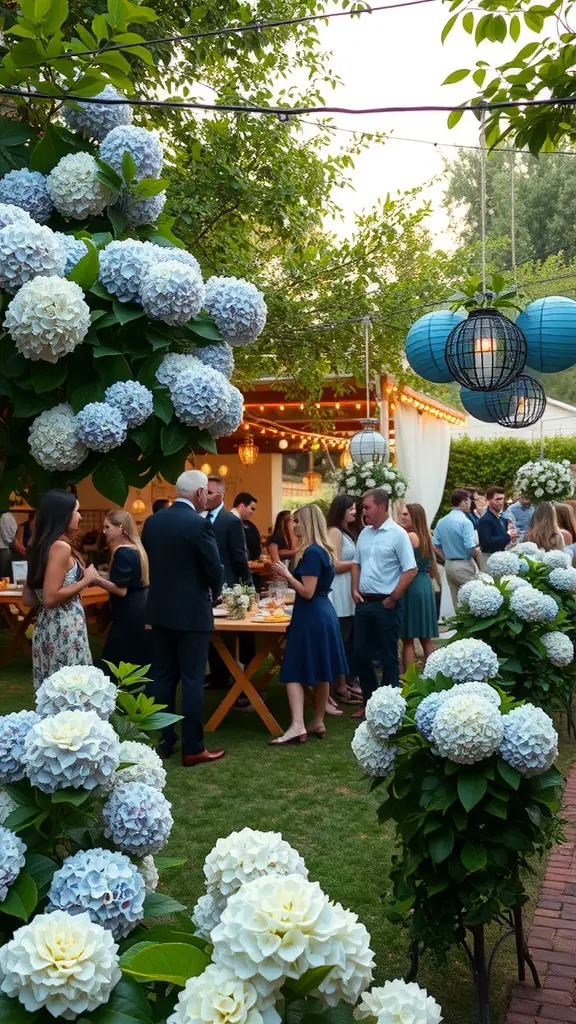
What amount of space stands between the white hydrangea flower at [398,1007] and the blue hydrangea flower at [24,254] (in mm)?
1102

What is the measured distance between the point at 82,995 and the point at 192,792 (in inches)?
165

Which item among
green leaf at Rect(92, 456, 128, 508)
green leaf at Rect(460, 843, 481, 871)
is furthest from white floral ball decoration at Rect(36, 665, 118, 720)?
green leaf at Rect(460, 843, 481, 871)

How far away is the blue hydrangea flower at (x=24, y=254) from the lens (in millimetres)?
1306

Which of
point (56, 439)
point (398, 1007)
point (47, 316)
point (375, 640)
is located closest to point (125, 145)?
point (47, 316)

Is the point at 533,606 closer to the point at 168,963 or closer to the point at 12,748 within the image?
the point at 12,748

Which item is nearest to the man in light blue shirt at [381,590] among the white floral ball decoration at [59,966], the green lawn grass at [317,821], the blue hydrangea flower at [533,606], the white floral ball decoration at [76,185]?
the green lawn grass at [317,821]

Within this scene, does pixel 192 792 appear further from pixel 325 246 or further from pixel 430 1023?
pixel 325 246

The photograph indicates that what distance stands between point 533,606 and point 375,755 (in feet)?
6.21

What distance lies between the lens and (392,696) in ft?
8.63

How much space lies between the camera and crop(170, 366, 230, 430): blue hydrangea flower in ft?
4.48

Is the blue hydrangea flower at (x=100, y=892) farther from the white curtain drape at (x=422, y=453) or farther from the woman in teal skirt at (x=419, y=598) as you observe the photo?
the white curtain drape at (x=422, y=453)

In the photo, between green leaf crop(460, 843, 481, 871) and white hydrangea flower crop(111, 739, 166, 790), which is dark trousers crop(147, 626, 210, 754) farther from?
white hydrangea flower crop(111, 739, 166, 790)

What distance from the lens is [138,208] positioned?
5.15ft

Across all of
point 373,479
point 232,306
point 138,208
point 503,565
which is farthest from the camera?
point 373,479
